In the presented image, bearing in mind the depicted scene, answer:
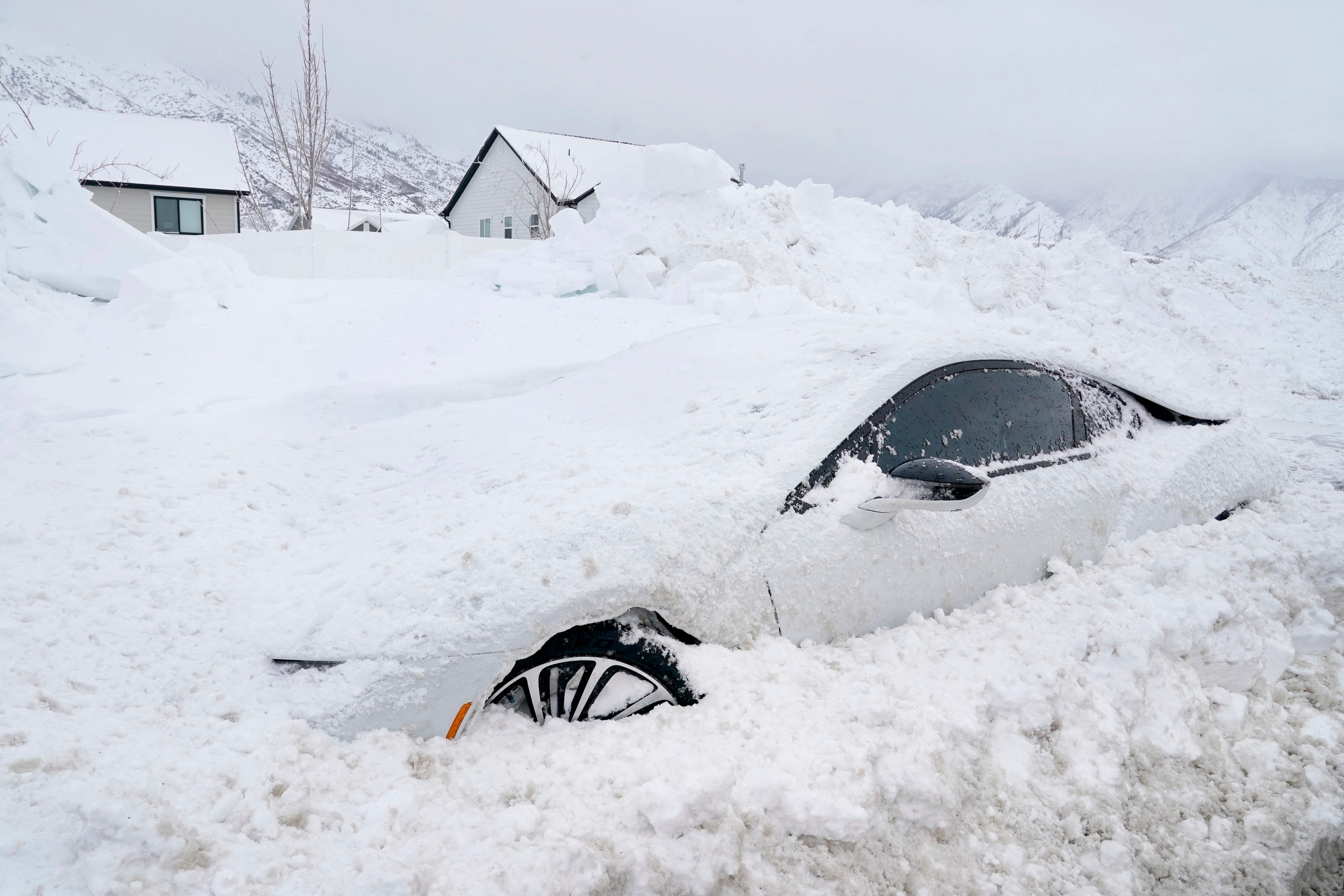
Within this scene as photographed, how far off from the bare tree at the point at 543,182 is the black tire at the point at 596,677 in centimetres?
2590

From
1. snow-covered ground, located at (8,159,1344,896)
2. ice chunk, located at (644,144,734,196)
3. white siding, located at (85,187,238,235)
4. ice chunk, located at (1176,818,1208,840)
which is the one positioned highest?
ice chunk, located at (644,144,734,196)

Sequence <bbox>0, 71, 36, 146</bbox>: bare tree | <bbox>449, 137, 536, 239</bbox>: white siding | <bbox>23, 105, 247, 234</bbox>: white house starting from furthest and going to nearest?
<bbox>449, 137, 536, 239</bbox>: white siding, <bbox>23, 105, 247, 234</bbox>: white house, <bbox>0, 71, 36, 146</bbox>: bare tree

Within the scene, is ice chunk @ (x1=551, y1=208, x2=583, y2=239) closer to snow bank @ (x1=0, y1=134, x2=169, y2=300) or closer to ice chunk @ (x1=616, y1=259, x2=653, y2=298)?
ice chunk @ (x1=616, y1=259, x2=653, y2=298)

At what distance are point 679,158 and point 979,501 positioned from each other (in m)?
9.08

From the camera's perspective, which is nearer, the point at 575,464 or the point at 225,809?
the point at 225,809

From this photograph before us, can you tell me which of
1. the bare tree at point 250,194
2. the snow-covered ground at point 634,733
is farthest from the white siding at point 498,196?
the snow-covered ground at point 634,733

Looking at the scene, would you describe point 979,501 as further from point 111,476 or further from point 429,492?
point 111,476

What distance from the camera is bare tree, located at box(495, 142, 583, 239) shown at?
90.4 feet

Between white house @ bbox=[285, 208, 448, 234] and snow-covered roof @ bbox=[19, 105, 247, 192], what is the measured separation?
12.2 ft

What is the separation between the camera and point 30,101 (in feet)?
85.3

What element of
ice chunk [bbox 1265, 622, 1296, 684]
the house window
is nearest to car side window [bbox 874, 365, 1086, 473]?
ice chunk [bbox 1265, 622, 1296, 684]

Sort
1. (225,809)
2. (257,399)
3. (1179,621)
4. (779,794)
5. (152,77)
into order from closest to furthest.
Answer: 1. (225,809)
2. (779,794)
3. (1179,621)
4. (257,399)
5. (152,77)

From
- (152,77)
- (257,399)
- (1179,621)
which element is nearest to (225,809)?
(1179,621)

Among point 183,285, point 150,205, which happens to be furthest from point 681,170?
point 150,205
